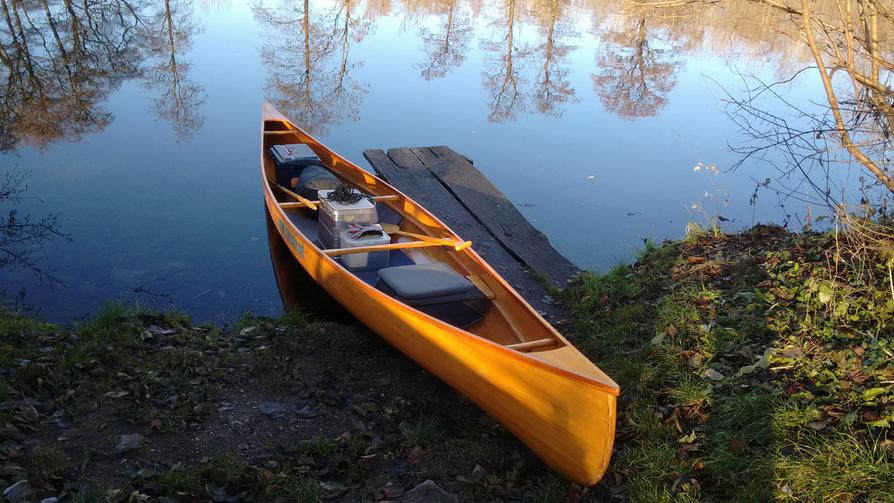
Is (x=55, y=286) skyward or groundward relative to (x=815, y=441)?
groundward

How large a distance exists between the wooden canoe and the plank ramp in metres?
0.95

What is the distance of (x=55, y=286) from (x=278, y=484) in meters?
4.27

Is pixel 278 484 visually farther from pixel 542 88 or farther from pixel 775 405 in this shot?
pixel 542 88

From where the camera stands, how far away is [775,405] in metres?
4.08

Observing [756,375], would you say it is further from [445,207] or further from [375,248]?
[445,207]

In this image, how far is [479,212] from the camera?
855 cm

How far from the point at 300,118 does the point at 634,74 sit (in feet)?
27.4

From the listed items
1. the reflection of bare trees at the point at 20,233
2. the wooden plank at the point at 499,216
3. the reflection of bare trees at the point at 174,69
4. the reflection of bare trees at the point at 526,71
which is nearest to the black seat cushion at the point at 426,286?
the wooden plank at the point at 499,216

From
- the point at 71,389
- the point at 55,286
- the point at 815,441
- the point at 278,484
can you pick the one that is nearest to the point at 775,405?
the point at 815,441

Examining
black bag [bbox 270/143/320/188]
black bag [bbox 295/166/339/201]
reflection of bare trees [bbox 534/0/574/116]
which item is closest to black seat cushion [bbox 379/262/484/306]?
black bag [bbox 295/166/339/201]

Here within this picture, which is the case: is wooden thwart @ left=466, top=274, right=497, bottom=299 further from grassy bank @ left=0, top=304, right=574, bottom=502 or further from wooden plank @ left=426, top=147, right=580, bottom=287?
wooden plank @ left=426, top=147, right=580, bottom=287

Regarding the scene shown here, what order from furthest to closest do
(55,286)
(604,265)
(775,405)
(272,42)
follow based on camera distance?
(272,42)
(604,265)
(55,286)
(775,405)

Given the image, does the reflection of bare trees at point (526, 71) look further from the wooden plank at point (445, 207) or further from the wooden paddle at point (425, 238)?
the wooden paddle at point (425, 238)

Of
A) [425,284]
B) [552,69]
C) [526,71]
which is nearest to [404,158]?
[425,284]
